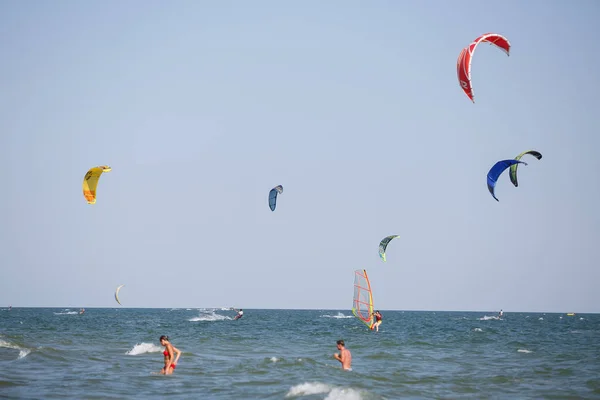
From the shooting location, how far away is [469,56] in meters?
15.5

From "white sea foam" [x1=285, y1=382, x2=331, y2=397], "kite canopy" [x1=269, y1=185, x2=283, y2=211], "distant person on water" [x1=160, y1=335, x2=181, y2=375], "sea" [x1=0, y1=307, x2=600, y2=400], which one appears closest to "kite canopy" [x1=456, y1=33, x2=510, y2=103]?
"sea" [x1=0, y1=307, x2=600, y2=400]

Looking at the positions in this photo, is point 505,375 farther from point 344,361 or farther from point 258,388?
point 258,388

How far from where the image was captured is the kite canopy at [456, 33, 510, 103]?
1533 centimetres

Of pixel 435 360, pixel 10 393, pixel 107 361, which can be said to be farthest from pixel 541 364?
pixel 10 393

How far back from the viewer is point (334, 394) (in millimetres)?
12180

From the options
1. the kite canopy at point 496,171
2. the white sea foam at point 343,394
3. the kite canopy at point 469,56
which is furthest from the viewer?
the kite canopy at point 496,171

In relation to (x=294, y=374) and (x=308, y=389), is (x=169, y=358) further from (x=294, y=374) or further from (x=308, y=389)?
(x=308, y=389)

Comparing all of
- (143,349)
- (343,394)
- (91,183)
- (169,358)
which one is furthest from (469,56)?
(143,349)

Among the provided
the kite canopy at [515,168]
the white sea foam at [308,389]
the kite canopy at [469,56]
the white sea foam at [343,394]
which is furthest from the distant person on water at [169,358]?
the kite canopy at [515,168]

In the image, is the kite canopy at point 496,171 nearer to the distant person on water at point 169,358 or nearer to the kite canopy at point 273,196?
the distant person on water at point 169,358

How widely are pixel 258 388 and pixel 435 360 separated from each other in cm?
832

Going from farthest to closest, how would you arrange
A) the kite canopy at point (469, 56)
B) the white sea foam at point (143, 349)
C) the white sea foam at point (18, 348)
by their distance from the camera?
1. the white sea foam at point (143, 349)
2. the white sea foam at point (18, 348)
3. the kite canopy at point (469, 56)

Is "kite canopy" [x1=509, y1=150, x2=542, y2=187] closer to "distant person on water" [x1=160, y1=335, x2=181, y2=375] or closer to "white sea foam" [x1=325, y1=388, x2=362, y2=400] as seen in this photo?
"white sea foam" [x1=325, y1=388, x2=362, y2=400]

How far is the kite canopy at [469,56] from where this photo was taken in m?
15.3
